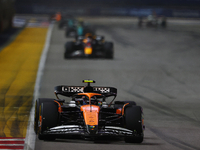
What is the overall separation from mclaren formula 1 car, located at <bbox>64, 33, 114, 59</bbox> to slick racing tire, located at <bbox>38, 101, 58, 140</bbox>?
16.5 m

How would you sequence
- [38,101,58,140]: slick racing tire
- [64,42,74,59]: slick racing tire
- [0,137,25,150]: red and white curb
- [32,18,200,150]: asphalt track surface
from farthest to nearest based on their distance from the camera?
[64,42,74,59]: slick racing tire
[32,18,200,150]: asphalt track surface
[38,101,58,140]: slick racing tire
[0,137,25,150]: red and white curb

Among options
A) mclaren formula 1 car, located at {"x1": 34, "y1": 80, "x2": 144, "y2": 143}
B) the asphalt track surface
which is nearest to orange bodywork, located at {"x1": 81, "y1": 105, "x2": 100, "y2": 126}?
mclaren formula 1 car, located at {"x1": 34, "y1": 80, "x2": 144, "y2": 143}

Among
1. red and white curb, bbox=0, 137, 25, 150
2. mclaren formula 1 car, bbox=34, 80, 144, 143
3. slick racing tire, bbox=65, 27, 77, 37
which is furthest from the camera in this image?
slick racing tire, bbox=65, 27, 77, 37

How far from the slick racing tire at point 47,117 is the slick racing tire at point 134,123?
1.46 metres

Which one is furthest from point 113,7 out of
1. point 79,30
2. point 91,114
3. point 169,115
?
point 91,114

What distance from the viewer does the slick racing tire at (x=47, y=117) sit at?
30.6ft

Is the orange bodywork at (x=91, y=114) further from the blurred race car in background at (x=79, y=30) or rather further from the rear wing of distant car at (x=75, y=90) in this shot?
the blurred race car in background at (x=79, y=30)

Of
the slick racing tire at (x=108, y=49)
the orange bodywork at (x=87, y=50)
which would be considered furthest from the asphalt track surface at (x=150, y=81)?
the orange bodywork at (x=87, y=50)

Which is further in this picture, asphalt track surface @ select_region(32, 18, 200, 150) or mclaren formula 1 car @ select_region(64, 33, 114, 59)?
mclaren formula 1 car @ select_region(64, 33, 114, 59)

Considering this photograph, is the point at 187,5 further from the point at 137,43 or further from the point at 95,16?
the point at 137,43

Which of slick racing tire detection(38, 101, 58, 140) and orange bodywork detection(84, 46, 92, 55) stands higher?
slick racing tire detection(38, 101, 58, 140)

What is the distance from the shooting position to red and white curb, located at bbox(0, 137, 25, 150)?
905 centimetres

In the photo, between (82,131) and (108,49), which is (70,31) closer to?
(108,49)

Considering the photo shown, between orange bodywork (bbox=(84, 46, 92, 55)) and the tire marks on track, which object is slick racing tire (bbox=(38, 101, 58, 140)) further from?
orange bodywork (bbox=(84, 46, 92, 55))
